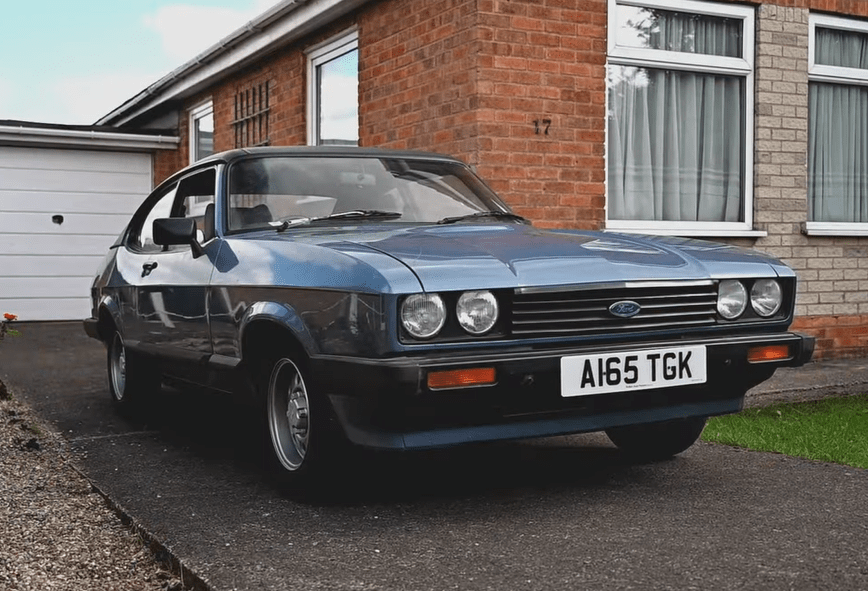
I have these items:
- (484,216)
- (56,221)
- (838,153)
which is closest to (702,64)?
(838,153)

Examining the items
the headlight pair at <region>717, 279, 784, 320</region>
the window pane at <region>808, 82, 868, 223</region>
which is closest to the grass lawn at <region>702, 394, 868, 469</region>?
the headlight pair at <region>717, 279, 784, 320</region>

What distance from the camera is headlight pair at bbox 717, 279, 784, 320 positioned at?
163 inches

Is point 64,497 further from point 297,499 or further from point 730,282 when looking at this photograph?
point 730,282

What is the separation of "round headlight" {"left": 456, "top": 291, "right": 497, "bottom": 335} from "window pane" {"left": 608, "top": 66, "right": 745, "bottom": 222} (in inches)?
194

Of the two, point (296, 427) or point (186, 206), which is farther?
point (186, 206)

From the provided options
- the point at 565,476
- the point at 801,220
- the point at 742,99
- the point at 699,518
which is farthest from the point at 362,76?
the point at 699,518

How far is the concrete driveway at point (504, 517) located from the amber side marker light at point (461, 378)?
1.73 feet

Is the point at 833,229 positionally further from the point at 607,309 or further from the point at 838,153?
the point at 607,309

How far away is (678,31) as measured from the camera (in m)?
8.60

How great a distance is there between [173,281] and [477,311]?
2.09 meters

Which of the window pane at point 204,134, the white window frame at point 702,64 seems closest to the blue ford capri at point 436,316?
the white window frame at point 702,64

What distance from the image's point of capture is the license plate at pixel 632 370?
3.74 meters

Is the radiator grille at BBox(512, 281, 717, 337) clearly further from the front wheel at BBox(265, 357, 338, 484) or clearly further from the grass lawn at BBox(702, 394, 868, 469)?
the grass lawn at BBox(702, 394, 868, 469)

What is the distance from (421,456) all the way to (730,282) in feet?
5.80
